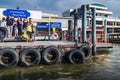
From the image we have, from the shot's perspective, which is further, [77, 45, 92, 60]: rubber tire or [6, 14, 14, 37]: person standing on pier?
[77, 45, 92, 60]: rubber tire

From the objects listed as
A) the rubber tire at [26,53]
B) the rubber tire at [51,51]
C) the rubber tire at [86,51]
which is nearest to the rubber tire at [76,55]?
the rubber tire at [51,51]

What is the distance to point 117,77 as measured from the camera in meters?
15.3

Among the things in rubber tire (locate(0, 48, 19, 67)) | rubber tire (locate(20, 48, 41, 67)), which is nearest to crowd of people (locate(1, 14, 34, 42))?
rubber tire (locate(20, 48, 41, 67))

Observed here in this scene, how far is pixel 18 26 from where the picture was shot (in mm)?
21969

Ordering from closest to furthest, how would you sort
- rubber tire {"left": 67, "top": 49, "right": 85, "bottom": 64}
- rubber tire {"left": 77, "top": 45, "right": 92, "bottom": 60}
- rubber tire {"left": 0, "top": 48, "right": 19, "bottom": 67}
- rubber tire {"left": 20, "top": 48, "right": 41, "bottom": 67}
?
rubber tire {"left": 0, "top": 48, "right": 19, "bottom": 67}, rubber tire {"left": 20, "top": 48, "right": 41, "bottom": 67}, rubber tire {"left": 67, "top": 49, "right": 85, "bottom": 64}, rubber tire {"left": 77, "top": 45, "right": 92, "bottom": 60}

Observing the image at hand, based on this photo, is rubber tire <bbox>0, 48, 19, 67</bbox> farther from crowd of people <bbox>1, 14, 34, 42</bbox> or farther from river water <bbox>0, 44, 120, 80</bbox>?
crowd of people <bbox>1, 14, 34, 42</bbox>

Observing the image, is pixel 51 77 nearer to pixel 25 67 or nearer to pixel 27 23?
pixel 25 67

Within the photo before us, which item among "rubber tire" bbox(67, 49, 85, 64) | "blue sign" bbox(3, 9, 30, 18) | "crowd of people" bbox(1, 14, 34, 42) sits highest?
"blue sign" bbox(3, 9, 30, 18)

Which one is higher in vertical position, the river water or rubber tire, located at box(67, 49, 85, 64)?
rubber tire, located at box(67, 49, 85, 64)

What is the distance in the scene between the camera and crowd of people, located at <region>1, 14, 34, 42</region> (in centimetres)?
2157

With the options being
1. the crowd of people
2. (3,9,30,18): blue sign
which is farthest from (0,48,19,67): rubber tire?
(3,9,30,18): blue sign

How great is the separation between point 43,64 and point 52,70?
1970 millimetres

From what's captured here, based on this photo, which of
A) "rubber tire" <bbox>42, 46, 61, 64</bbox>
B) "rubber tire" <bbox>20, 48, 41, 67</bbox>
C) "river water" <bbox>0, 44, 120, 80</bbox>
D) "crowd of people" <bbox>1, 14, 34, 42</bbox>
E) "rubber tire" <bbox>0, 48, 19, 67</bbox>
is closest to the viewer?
"river water" <bbox>0, 44, 120, 80</bbox>

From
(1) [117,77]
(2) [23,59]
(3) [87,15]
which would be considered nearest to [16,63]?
(2) [23,59]
